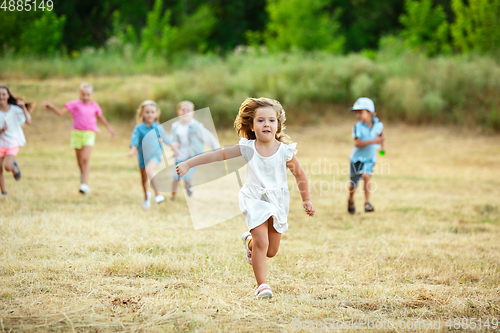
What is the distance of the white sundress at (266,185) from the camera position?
400cm

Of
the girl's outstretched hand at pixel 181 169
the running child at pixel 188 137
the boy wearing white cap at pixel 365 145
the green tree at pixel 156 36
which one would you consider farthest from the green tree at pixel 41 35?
the girl's outstretched hand at pixel 181 169

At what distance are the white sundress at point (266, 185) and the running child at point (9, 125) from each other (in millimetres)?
5130

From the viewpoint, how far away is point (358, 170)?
7832mm

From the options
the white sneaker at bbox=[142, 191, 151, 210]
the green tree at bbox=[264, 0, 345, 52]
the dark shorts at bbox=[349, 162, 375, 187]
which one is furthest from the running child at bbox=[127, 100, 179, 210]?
the green tree at bbox=[264, 0, 345, 52]

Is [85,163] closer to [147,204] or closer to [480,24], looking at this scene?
[147,204]

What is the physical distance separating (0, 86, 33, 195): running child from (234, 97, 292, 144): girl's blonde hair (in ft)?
16.1

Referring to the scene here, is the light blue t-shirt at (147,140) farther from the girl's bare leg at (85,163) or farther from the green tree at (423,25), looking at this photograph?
the green tree at (423,25)

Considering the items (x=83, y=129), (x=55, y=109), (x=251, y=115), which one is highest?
(x=55, y=109)

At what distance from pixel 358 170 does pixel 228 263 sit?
3751mm

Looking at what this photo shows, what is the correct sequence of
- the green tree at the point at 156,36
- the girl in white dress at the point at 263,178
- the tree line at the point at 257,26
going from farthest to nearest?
1. the green tree at the point at 156,36
2. the tree line at the point at 257,26
3. the girl in white dress at the point at 263,178

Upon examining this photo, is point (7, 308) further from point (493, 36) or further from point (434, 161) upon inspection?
point (493, 36)

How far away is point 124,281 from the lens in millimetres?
4148

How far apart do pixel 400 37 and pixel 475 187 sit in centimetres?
2390

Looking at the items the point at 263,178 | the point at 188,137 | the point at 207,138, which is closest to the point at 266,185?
the point at 263,178
